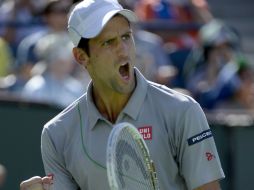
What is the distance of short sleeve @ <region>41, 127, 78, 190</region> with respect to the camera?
466cm

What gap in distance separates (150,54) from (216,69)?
77 centimetres

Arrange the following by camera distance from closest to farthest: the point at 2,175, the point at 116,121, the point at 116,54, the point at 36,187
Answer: the point at 36,187 → the point at 116,54 → the point at 116,121 → the point at 2,175

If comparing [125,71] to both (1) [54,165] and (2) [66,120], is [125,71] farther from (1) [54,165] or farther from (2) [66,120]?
(1) [54,165]

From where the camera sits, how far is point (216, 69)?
34.2 ft

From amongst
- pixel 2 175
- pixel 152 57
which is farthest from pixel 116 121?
pixel 152 57

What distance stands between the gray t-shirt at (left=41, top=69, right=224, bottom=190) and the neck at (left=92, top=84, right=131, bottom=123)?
0.16 ft

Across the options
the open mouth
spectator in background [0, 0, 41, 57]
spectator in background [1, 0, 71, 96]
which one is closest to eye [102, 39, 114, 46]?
the open mouth

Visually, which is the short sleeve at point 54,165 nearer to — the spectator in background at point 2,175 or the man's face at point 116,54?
the man's face at point 116,54

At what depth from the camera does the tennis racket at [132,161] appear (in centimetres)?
425

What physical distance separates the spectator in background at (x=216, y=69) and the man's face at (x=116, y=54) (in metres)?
5.34

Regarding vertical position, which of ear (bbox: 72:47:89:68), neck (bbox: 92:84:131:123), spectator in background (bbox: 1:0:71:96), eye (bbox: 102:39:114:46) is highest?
eye (bbox: 102:39:114:46)

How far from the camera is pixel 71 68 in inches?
384

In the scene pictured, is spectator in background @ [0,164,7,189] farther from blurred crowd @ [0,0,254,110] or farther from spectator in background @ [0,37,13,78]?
spectator in background @ [0,37,13,78]

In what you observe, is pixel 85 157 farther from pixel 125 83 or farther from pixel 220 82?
pixel 220 82
